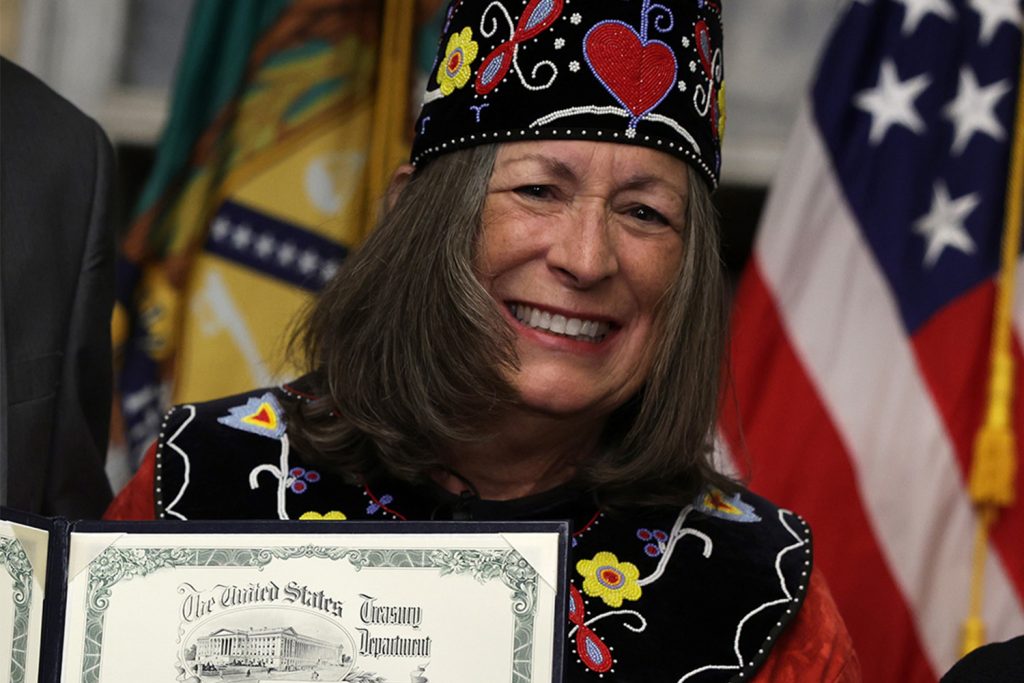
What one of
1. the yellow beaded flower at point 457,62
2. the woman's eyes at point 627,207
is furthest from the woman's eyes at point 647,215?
the yellow beaded flower at point 457,62

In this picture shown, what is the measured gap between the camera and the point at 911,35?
8.96 ft

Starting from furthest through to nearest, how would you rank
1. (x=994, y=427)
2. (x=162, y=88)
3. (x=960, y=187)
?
(x=162, y=88), (x=960, y=187), (x=994, y=427)

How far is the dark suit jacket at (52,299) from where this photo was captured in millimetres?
1768

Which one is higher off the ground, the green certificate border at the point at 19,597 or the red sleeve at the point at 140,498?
the red sleeve at the point at 140,498

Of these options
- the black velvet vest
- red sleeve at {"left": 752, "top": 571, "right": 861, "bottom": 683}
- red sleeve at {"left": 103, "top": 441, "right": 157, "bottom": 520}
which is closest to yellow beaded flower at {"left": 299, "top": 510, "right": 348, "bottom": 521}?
the black velvet vest

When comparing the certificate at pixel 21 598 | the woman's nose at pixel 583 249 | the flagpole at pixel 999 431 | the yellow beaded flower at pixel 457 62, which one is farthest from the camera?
the flagpole at pixel 999 431

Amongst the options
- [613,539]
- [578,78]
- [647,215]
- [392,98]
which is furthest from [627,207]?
[392,98]

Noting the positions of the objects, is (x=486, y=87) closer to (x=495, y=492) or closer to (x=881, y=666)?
(x=495, y=492)

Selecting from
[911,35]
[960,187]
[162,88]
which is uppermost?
[162,88]

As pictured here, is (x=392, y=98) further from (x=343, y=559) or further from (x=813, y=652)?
(x=343, y=559)

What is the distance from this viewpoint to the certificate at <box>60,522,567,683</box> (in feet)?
4.63

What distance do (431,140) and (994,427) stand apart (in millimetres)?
1100

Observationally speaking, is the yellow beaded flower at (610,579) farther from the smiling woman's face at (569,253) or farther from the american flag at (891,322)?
the american flag at (891,322)

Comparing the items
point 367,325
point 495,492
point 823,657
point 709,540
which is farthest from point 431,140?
point 823,657
